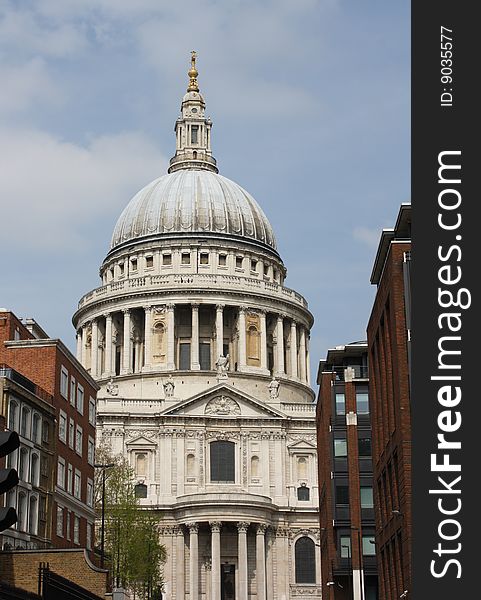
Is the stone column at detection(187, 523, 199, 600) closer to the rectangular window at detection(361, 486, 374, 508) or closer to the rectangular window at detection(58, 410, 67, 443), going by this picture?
the rectangular window at detection(361, 486, 374, 508)

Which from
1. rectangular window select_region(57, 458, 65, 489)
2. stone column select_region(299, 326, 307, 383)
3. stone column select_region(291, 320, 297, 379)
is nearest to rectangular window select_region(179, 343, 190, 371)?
stone column select_region(291, 320, 297, 379)

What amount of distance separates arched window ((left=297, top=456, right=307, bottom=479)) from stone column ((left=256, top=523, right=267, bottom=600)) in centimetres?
776

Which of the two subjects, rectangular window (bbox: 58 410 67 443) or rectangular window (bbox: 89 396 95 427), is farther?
rectangular window (bbox: 89 396 95 427)

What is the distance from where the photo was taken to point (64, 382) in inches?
2795

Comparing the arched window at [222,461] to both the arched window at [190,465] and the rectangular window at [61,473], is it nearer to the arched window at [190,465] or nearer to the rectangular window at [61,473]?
the arched window at [190,465]

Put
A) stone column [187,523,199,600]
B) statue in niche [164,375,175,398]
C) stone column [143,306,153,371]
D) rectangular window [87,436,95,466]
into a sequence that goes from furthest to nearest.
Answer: stone column [143,306,153,371] → statue in niche [164,375,175,398] → stone column [187,523,199,600] → rectangular window [87,436,95,466]

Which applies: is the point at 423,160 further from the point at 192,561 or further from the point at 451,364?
the point at 192,561

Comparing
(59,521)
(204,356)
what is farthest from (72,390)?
(204,356)

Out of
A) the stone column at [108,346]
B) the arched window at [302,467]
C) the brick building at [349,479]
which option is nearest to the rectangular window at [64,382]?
the brick building at [349,479]

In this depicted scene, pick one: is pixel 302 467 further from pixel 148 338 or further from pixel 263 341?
pixel 148 338

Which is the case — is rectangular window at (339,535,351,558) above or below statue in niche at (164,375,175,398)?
below

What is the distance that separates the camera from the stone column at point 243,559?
112750mm

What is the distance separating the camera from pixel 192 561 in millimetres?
113500

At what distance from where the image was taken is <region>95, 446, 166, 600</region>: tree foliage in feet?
266
